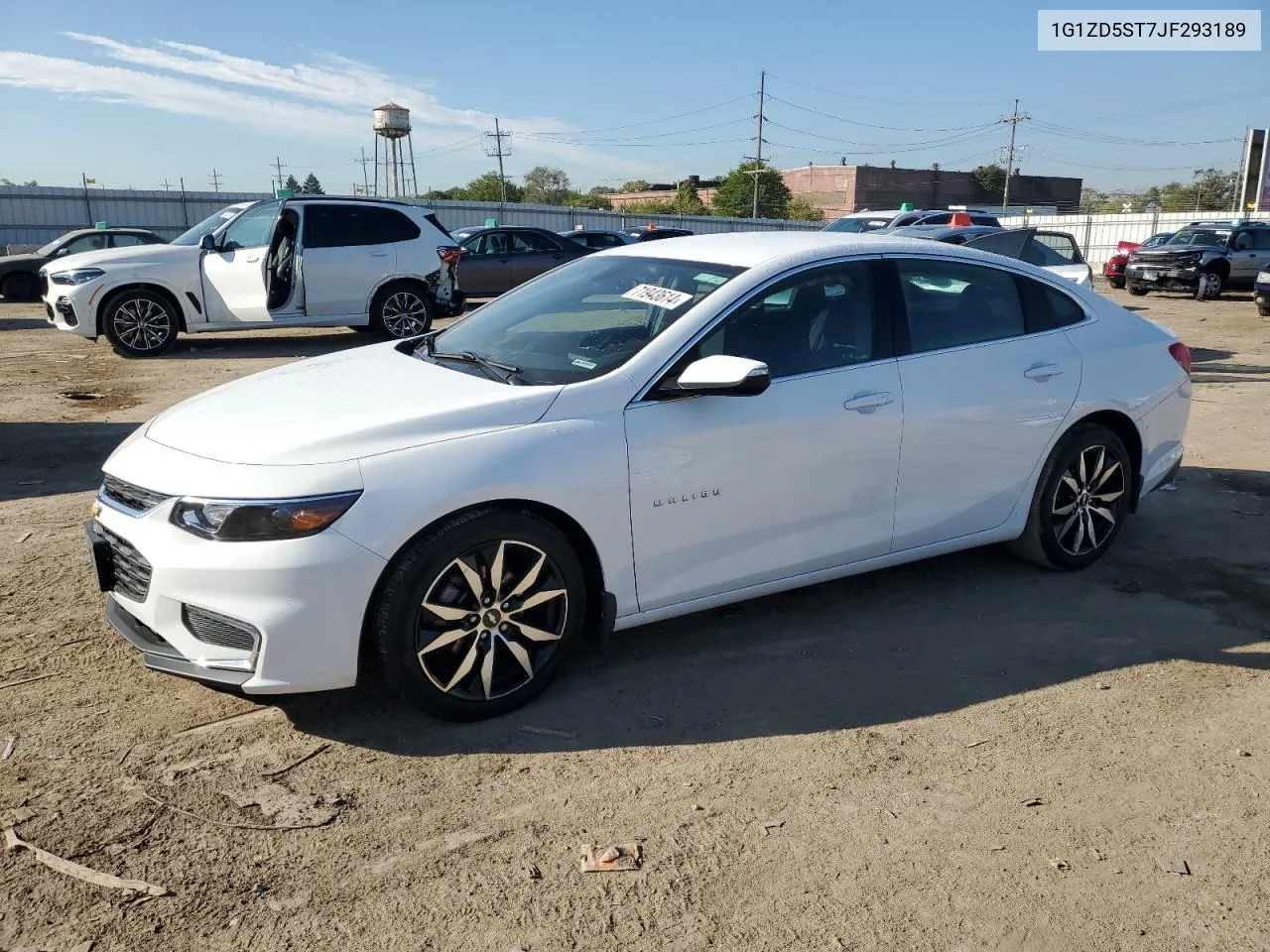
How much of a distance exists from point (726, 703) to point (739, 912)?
44.4 inches

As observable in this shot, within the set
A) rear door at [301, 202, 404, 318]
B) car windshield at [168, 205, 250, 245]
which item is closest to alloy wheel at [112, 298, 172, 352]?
car windshield at [168, 205, 250, 245]

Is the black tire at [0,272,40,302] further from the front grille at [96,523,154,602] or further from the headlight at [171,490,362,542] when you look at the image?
the headlight at [171,490,362,542]

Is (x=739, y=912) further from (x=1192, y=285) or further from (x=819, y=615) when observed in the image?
(x=1192, y=285)

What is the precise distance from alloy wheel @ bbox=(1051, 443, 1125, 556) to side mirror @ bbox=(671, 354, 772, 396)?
204 cm

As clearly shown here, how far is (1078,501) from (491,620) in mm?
3042

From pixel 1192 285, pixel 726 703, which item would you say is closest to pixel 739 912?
pixel 726 703

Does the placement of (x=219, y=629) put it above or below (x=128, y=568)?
below

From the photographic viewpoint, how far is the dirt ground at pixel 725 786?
8.60 feet

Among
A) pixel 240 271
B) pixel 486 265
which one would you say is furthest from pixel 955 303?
pixel 486 265

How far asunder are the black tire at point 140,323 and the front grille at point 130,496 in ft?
30.8

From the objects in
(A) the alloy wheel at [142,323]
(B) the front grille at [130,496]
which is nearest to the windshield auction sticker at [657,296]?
(B) the front grille at [130,496]

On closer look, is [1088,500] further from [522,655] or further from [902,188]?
[902,188]

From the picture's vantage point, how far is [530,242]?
65.4ft

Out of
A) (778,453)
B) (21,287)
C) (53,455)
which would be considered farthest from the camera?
(21,287)
